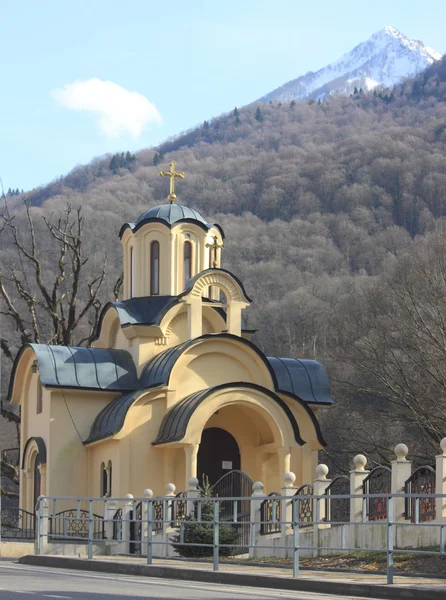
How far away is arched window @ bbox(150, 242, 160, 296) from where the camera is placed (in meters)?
32.5

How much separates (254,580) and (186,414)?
465 inches

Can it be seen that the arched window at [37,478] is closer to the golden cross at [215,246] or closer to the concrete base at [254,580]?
the golden cross at [215,246]

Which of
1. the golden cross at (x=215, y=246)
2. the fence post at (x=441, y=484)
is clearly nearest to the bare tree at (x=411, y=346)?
the golden cross at (x=215, y=246)

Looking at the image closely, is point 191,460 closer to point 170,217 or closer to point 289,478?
point 289,478

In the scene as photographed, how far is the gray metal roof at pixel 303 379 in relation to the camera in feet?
104

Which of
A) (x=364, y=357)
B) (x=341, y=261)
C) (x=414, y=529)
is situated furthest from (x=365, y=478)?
(x=341, y=261)

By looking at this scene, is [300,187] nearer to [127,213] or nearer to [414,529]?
[127,213]

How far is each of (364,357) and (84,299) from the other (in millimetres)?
28659

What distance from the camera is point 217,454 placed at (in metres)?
30.4

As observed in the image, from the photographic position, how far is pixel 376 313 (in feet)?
139

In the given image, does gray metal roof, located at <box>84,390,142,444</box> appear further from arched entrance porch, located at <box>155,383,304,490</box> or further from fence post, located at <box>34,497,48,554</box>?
fence post, located at <box>34,497,48,554</box>

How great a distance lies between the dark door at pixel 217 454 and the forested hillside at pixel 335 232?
6683 mm

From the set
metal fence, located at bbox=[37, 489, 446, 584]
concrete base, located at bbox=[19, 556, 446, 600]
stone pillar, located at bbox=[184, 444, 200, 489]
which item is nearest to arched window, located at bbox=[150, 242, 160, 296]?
stone pillar, located at bbox=[184, 444, 200, 489]

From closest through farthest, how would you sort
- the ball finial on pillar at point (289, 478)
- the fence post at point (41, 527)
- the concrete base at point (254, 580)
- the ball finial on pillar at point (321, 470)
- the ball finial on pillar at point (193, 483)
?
the concrete base at point (254, 580) < the ball finial on pillar at point (321, 470) < the ball finial on pillar at point (289, 478) < the fence post at point (41, 527) < the ball finial on pillar at point (193, 483)
